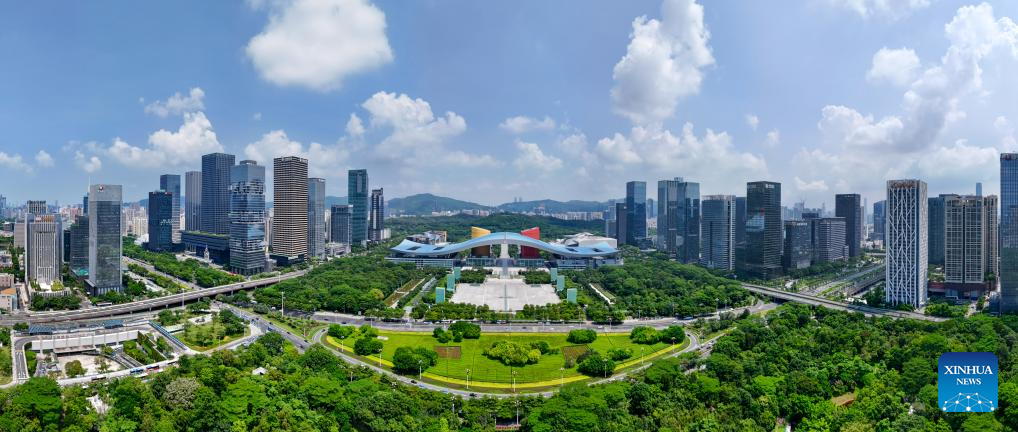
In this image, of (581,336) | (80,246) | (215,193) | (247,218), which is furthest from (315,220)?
(581,336)

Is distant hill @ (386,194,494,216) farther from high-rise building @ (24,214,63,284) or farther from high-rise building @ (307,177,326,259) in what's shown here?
high-rise building @ (24,214,63,284)

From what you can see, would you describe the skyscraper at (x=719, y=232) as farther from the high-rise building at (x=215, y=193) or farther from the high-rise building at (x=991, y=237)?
the high-rise building at (x=215, y=193)

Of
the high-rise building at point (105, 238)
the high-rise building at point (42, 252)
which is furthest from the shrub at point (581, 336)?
the high-rise building at point (42, 252)

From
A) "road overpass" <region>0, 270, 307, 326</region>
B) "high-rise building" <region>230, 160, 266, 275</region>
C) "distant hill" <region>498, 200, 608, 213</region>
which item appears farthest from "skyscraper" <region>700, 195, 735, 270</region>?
"distant hill" <region>498, 200, 608, 213</region>

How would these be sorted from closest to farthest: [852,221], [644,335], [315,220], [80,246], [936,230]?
[644,335] < [80,246] < [936,230] < [315,220] < [852,221]

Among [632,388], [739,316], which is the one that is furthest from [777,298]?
[632,388]

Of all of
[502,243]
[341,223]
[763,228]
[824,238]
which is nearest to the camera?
[763,228]

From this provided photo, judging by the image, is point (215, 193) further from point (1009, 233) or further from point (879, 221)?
point (879, 221)
